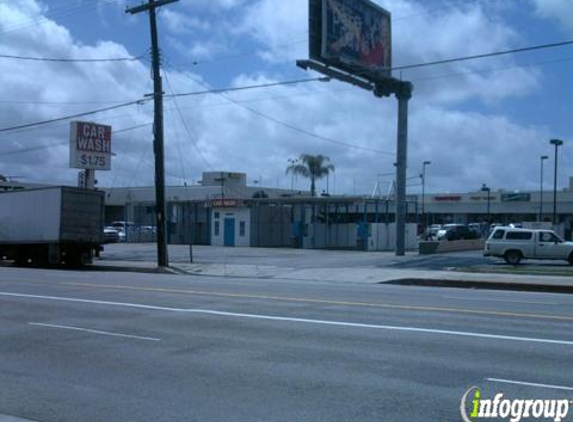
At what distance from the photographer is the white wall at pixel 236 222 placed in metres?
52.2

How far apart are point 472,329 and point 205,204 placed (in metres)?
44.9

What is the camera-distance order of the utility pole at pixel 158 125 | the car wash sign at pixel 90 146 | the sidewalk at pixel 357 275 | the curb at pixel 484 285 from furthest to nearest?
the car wash sign at pixel 90 146 → the utility pole at pixel 158 125 → the sidewalk at pixel 357 275 → the curb at pixel 484 285

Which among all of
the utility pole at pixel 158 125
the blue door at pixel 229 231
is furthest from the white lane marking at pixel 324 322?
the blue door at pixel 229 231

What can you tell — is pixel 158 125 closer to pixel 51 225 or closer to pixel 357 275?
pixel 51 225

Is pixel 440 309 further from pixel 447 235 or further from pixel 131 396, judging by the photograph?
pixel 447 235

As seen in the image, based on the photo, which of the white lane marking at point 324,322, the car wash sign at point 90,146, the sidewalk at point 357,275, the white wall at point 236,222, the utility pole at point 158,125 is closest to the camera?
the white lane marking at point 324,322

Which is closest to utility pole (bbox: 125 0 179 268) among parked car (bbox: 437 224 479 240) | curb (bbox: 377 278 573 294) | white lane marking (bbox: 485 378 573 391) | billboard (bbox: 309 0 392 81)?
billboard (bbox: 309 0 392 81)

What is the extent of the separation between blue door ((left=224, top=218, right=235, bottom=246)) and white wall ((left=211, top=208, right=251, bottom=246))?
0.89ft

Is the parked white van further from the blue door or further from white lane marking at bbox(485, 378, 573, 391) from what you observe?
white lane marking at bbox(485, 378, 573, 391)

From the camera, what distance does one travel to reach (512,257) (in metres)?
33.2

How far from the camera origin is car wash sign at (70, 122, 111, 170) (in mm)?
43281

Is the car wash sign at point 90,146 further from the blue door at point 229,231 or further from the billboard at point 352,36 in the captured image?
the billboard at point 352,36

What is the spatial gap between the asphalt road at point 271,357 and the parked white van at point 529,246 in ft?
57.6

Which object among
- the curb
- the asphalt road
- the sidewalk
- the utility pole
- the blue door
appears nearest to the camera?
the asphalt road
